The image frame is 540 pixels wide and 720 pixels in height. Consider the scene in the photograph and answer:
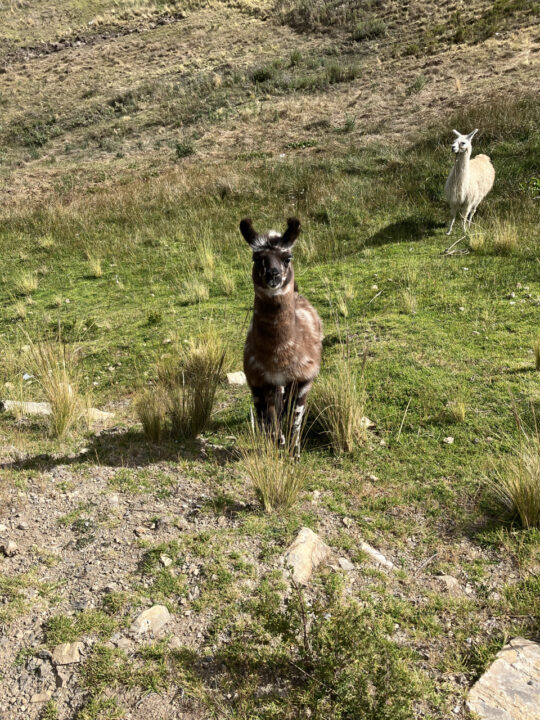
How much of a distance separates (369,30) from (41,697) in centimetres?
3930

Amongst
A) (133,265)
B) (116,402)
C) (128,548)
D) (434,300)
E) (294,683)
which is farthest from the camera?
(133,265)

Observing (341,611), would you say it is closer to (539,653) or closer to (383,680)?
(383,680)

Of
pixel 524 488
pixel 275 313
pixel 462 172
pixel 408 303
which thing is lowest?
pixel 524 488

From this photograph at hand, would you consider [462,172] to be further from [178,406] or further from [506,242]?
[178,406]

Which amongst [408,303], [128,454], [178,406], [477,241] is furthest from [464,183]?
[128,454]

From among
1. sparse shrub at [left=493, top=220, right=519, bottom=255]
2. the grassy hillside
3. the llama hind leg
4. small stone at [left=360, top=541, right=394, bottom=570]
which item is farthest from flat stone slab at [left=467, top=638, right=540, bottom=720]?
sparse shrub at [left=493, top=220, right=519, bottom=255]

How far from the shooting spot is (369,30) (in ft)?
110

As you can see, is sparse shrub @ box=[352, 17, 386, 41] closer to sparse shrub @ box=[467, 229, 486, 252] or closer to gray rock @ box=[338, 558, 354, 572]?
sparse shrub @ box=[467, 229, 486, 252]

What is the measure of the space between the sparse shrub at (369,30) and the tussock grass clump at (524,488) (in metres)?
36.2

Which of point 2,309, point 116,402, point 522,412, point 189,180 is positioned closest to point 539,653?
point 522,412

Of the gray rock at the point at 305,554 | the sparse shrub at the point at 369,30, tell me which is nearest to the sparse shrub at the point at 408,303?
the gray rock at the point at 305,554

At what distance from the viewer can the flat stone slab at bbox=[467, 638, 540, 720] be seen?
9.03 ft

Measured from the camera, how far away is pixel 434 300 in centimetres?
836

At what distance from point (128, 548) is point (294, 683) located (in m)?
1.59
